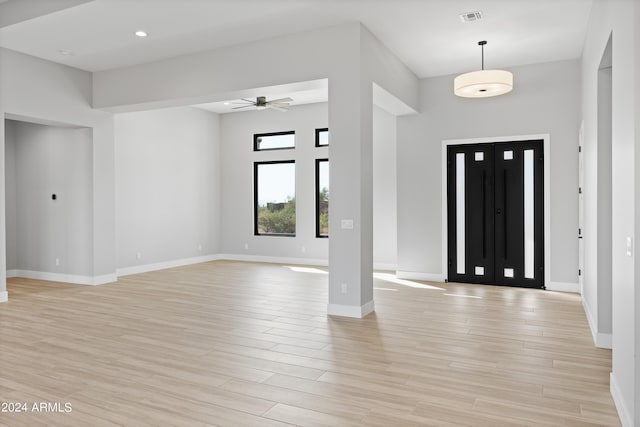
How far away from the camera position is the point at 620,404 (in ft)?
8.58

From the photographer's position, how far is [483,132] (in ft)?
22.9

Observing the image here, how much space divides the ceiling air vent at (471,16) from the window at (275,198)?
5.30m

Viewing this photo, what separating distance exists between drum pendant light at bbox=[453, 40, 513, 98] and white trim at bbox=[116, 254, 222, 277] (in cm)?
627

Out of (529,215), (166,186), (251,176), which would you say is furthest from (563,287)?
(166,186)

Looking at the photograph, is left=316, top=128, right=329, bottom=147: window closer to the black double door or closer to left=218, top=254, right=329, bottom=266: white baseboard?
left=218, top=254, right=329, bottom=266: white baseboard

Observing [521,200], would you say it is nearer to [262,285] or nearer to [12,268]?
[262,285]

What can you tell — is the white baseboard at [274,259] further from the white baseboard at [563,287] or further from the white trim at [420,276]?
the white baseboard at [563,287]

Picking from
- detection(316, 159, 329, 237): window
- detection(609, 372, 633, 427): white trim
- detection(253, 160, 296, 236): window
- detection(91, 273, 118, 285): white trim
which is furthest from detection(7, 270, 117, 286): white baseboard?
detection(609, 372, 633, 427): white trim

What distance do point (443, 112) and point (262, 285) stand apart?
3.97 meters

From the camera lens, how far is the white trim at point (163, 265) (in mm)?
8078

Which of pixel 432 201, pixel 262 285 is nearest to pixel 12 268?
pixel 262 285

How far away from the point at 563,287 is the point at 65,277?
770 cm

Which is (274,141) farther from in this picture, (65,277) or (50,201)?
(65,277)

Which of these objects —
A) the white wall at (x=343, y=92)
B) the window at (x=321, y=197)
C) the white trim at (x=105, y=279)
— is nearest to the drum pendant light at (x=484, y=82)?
the white wall at (x=343, y=92)
